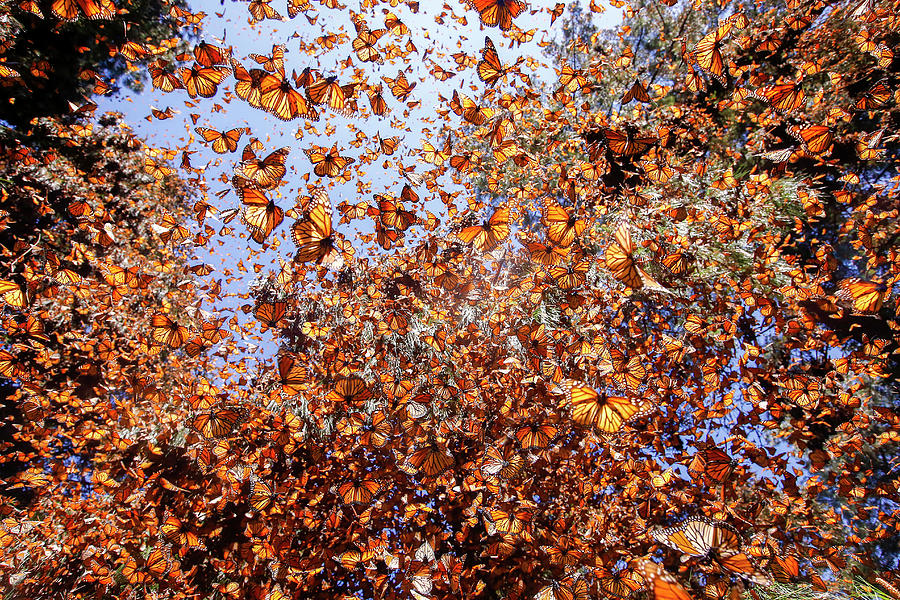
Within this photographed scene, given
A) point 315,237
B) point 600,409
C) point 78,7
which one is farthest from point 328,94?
point 600,409

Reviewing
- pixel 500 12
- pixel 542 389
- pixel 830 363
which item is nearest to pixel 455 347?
pixel 542 389

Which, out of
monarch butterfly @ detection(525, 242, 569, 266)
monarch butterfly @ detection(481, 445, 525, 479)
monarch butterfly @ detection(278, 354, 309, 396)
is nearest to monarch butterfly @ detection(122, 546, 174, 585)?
monarch butterfly @ detection(278, 354, 309, 396)

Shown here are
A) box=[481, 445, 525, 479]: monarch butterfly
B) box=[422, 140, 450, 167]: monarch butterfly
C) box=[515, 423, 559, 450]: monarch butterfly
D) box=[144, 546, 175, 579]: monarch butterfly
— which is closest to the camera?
box=[515, 423, 559, 450]: monarch butterfly

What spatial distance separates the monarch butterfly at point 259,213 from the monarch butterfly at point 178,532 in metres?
4.68

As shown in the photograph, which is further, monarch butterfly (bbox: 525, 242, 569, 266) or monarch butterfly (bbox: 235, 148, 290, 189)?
monarch butterfly (bbox: 525, 242, 569, 266)

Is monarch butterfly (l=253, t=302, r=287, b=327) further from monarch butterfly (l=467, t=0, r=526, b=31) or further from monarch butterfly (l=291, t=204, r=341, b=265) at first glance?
monarch butterfly (l=467, t=0, r=526, b=31)

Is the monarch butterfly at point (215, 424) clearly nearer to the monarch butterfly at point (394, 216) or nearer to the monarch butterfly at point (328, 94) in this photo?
the monarch butterfly at point (394, 216)

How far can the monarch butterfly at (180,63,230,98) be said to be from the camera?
6.86ft

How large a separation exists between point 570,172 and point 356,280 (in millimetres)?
4765

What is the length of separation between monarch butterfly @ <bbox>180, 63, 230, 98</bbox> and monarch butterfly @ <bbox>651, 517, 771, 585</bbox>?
12.1ft

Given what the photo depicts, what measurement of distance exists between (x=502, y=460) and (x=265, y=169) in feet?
10.4

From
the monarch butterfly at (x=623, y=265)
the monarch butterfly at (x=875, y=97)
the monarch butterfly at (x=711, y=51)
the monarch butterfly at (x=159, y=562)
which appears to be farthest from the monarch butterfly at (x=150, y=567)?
the monarch butterfly at (x=875, y=97)

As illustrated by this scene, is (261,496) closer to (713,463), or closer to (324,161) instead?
(324,161)

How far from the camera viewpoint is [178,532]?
4309mm
